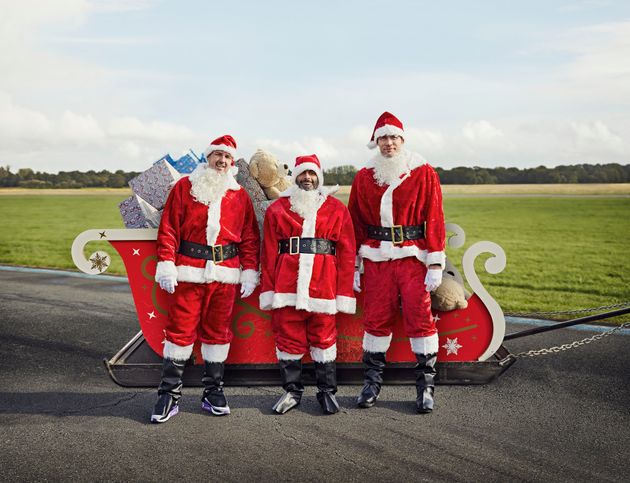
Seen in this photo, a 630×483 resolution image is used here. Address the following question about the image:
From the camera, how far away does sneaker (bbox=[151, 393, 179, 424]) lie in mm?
3871

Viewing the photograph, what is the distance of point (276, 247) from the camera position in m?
4.06

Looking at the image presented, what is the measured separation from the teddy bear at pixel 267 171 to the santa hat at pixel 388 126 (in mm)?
809

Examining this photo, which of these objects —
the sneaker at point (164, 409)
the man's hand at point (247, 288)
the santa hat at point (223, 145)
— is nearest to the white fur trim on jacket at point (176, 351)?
the sneaker at point (164, 409)

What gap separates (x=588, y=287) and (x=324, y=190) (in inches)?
242

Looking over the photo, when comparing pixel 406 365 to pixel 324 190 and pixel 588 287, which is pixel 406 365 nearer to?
pixel 324 190

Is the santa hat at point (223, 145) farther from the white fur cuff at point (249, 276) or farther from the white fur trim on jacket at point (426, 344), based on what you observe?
the white fur trim on jacket at point (426, 344)

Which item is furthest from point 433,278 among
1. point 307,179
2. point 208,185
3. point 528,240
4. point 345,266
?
point 528,240

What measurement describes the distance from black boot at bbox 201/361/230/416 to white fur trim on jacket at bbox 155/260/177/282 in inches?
26.8

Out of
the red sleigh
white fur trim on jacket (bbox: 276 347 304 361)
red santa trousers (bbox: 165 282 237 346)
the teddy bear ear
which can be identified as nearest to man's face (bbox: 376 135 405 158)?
the red sleigh

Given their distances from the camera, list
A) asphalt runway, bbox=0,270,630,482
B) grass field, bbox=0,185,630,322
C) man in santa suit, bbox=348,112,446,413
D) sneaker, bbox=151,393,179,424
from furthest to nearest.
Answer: grass field, bbox=0,185,630,322, man in santa suit, bbox=348,112,446,413, sneaker, bbox=151,393,179,424, asphalt runway, bbox=0,270,630,482

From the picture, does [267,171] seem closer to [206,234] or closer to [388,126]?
[206,234]

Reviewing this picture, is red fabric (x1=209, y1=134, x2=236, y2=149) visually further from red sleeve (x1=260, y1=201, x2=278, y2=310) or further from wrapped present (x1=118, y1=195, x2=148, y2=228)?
wrapped present (x1=118, y1=195, x2=148, y2=228)

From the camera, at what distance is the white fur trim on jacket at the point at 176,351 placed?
13.2 feet

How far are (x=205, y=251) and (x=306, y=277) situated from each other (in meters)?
0.71
